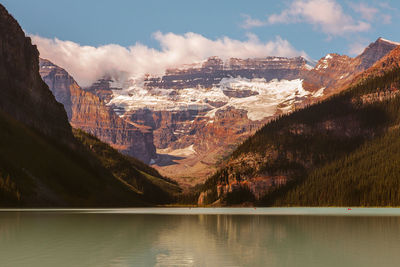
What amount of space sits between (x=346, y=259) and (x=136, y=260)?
22787mm

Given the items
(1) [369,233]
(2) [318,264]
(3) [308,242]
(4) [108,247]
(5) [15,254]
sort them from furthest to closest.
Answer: (1) [369,233] → (3) [308,242] → (4) [108,247] → (5) [15,254] → (2) [318,264]

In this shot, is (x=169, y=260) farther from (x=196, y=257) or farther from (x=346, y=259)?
(x=346, y=259)

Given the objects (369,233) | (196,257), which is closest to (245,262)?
(196,257)

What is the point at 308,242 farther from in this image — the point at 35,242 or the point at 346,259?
the point at 35,242

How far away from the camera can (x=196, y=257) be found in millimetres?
58156

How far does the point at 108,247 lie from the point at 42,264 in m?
16.7

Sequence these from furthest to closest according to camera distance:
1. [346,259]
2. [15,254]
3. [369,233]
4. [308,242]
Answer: [369,233]
[308,242]
[15,254]
[346,259]

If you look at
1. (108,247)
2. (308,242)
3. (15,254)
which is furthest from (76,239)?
(308,242)

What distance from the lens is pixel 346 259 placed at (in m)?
55.8

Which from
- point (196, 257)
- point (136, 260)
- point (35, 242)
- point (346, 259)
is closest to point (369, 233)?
point (346, 259)

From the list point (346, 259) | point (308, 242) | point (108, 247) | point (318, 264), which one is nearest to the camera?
point (318, 264)

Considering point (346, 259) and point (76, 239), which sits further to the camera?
point (76, 239)

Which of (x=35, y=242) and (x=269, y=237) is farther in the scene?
(x=269, y=237)

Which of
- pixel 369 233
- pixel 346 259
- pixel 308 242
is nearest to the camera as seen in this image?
pixel 346 259
